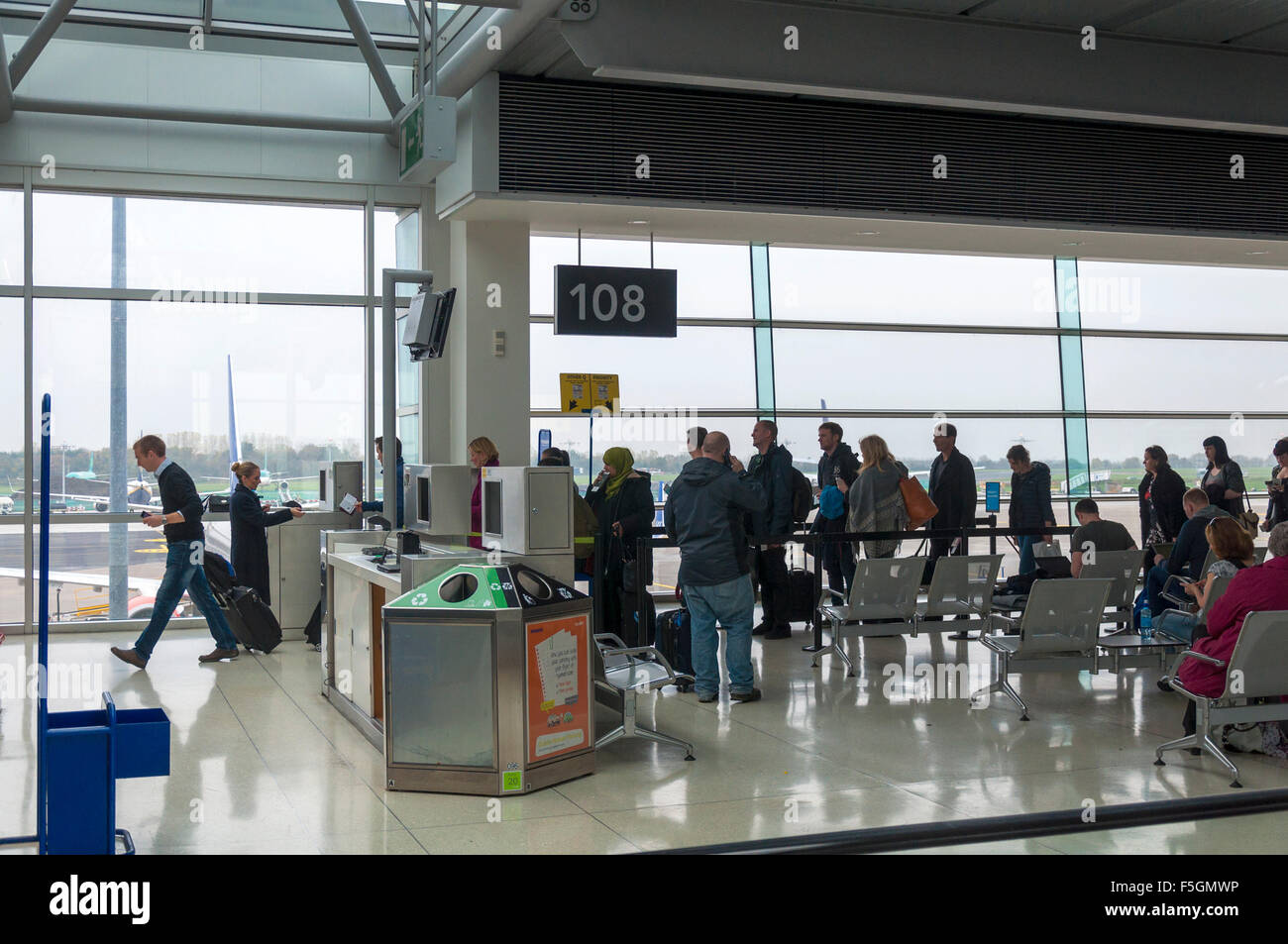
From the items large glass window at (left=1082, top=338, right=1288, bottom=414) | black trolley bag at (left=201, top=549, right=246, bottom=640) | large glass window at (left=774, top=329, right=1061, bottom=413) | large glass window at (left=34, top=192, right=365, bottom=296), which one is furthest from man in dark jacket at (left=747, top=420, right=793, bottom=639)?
large glass window at (left=1082, top=338, right=1288, bottom=414)

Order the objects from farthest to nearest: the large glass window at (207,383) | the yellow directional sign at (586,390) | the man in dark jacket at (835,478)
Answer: the yellow directional sign at (586,390) < the large glass window at (207,383) < the man in dark jacket at (835,478)

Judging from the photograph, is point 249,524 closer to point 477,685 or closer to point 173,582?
point 173,582

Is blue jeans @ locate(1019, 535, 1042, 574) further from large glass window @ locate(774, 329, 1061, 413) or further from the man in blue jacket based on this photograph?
large glass window @ locate(774, 329, 1061, 413)

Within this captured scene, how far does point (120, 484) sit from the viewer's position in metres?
10.2

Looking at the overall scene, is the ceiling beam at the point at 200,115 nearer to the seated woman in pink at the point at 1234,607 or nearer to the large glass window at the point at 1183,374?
the seated woman in pink at the point at 1234,607

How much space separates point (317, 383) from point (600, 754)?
603 cm

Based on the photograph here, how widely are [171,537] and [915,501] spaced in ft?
17.4

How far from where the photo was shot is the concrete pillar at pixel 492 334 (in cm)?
991

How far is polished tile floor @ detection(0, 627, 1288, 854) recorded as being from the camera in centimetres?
453

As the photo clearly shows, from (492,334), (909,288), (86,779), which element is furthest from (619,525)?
(909,288)

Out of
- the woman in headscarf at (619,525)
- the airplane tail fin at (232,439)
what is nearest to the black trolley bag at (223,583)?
the airplane tail fin at (232,439)

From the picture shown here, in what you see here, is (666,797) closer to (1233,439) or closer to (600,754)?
(600,754)

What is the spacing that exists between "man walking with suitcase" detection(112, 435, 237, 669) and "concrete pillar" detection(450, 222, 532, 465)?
251 centimetres

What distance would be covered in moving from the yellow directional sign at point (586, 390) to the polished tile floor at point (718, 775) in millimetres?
3981
